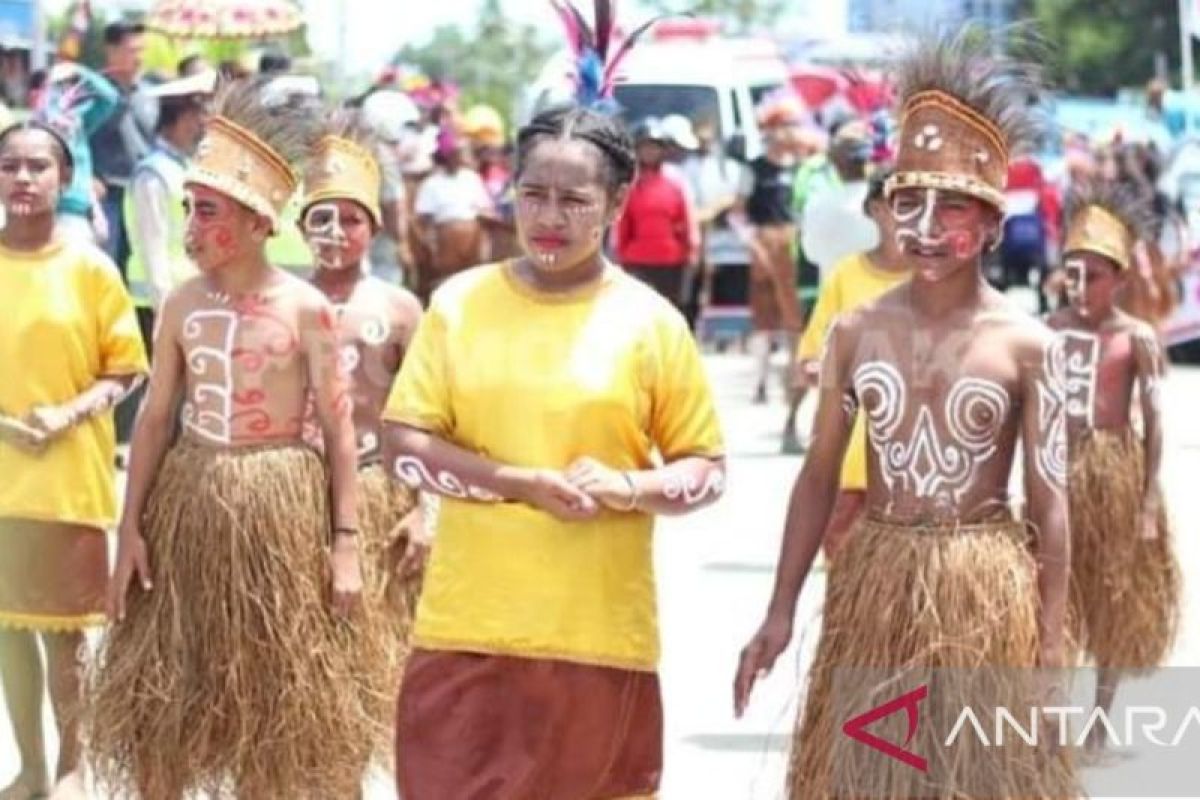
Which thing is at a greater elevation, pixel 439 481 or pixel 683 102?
pixel 683 102

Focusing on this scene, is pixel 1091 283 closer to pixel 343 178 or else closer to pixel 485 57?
pixel 343 178

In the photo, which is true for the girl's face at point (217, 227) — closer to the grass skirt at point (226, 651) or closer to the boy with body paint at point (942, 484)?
the grass skirt at point (226, 651)

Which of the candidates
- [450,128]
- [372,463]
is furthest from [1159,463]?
[450,128]

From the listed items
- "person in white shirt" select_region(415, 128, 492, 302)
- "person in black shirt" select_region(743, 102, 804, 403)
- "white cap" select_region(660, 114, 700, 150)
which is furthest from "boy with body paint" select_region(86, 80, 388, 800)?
"person in white shirt" select_region(415, 128, 492, 302)

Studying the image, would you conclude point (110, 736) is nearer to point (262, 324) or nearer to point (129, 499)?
point (129, 499)

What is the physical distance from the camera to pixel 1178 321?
68.0ft

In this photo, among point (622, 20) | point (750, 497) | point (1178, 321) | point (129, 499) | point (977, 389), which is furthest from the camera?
point (1178, 321)

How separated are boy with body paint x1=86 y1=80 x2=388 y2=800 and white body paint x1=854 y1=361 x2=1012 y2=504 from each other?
1535mm

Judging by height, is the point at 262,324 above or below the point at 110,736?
above

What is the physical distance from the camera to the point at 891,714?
17.1 ft

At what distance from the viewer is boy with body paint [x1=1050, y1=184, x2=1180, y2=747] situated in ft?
26.2

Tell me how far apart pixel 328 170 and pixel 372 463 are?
2.40 feet

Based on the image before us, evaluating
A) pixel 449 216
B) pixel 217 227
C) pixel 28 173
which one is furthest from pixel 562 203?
pixel 449 216

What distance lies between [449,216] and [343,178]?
42.9ft
